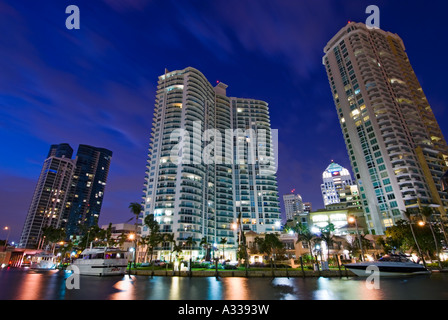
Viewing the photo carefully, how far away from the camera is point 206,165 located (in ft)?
401

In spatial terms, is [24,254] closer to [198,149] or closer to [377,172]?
[198,149]

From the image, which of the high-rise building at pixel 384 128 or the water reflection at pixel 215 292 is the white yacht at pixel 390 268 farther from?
the high-rise building at pixel 384 128

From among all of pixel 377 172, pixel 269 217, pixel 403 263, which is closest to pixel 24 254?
pixel 269 217

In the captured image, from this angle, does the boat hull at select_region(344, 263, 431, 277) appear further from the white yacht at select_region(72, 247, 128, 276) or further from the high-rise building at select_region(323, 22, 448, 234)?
the high-rise building at select_region(323, 22, 448, 234)

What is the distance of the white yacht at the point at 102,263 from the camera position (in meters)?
45.2

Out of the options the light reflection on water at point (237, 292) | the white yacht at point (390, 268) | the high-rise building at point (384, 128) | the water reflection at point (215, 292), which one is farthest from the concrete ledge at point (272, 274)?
the high-rise building at point (384, 128)

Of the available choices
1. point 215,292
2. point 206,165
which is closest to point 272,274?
point 215,292

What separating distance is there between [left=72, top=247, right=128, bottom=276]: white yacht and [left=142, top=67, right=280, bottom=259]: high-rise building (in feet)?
140

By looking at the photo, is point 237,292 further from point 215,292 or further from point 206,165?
point 206,165

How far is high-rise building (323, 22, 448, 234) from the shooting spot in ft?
309

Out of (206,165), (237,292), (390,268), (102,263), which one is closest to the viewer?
(237,292)

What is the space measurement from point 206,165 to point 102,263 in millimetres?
80259

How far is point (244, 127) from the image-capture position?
14688 centimetres

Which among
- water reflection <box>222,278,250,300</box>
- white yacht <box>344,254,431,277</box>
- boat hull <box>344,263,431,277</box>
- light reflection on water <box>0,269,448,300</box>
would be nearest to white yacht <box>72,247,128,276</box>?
light reflection on water <box>0,269,448,300</box>
